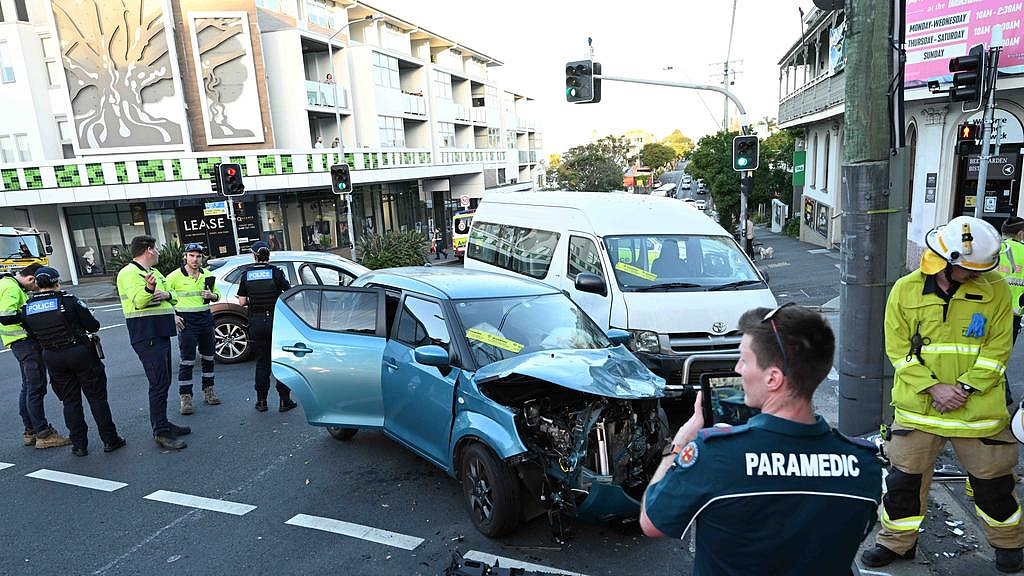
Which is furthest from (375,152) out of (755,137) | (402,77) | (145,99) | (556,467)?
(556,467)

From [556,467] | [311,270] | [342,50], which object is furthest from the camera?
[342,50]

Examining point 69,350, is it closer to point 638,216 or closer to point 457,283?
point 457,283

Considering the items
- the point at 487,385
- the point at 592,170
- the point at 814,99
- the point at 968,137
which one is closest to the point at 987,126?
the point at 968,137

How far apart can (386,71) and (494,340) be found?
35.2m

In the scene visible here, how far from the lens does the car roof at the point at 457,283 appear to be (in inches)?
201

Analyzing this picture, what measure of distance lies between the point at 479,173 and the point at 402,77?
27.8 feet

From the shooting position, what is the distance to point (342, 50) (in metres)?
33.9

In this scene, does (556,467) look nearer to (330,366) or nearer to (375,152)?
(330,366)

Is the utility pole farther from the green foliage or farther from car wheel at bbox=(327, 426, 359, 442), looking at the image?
the green foliage

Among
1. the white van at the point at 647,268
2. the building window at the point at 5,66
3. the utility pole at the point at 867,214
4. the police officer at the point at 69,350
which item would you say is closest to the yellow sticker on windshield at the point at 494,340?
the white van at the point at 647,268

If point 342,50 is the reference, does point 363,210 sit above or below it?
below

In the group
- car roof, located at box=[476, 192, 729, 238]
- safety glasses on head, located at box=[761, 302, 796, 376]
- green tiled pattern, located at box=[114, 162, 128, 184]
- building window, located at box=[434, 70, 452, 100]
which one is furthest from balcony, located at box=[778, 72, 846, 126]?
green tiled pattern, located at box=[114, 162, 128, 184]

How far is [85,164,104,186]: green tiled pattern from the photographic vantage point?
76.2 ft

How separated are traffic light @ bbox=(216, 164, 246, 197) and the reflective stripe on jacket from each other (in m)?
15.7
